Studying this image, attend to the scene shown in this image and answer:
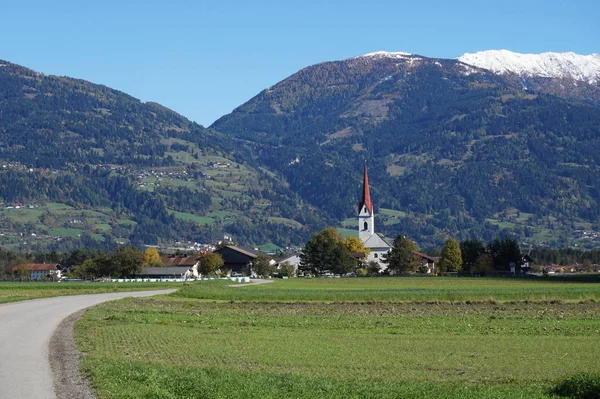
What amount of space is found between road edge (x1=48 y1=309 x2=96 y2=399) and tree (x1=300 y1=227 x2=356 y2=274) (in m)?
120

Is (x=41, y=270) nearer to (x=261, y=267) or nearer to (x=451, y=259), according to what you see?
(x=261, y=267)

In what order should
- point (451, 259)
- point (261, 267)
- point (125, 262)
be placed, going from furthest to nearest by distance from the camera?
point (451, 259)
point (261, 267)
point (125, 262)

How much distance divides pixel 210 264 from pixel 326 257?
70.8 feet

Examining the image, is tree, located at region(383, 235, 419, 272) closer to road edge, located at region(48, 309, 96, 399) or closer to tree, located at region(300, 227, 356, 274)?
tree, located at region(300, 227, 356, 274)

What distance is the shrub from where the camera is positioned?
21.5 m

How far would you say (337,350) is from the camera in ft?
105

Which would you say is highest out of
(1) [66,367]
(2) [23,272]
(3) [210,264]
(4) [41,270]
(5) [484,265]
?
(3) [210,264]

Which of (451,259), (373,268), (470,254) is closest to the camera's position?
(451,259)

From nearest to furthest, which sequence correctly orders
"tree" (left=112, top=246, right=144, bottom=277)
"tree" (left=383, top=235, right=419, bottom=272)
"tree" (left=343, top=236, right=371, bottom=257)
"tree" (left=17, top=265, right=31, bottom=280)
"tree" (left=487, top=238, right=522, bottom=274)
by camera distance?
"tree" (left=112, top=246, right=144, bottom=277), "tree" (left=383, top=235, right=419, bottom=272), "tree" (left=487, top=238, right=522, bottom=274), "tree" (left=17, top=265, right=31, bottom=280), "tree" (left=343, top=236, right=371, bottom=257)

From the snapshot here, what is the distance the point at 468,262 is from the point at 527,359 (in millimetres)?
143132

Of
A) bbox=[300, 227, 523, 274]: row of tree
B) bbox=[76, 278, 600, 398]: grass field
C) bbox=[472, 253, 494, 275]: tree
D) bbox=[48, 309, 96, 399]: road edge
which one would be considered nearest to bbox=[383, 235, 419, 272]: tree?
bbox=[300, 227, 523, 274]: row of tree

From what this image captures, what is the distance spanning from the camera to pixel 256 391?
2184cm

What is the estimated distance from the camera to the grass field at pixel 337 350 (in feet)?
75.0

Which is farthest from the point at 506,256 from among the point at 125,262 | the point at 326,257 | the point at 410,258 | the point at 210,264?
the point at 125,262
